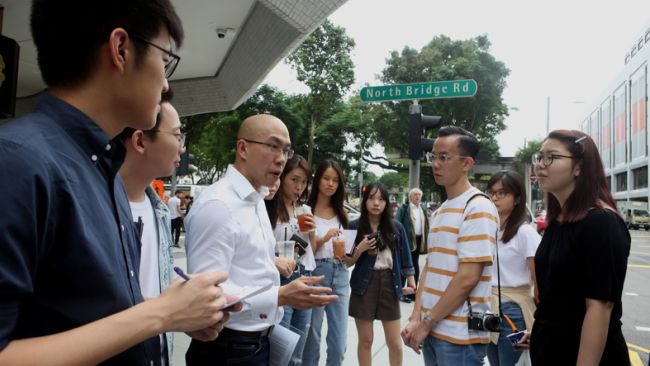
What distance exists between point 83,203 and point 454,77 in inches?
1118

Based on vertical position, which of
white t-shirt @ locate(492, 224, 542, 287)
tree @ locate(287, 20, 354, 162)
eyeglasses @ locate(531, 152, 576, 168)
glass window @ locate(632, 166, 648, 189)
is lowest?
white t-shirt @ locate(492, 224, 542, 287)

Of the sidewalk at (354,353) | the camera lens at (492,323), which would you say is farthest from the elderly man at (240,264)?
the sidewalk at (354,353)

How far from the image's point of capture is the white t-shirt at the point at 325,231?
4332mm

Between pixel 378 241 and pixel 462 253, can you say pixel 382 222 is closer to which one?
pixel 378 241

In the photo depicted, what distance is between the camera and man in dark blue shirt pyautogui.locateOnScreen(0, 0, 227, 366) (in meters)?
0.86

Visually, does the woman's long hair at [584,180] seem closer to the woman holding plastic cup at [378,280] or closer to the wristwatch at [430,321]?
the wristwatch at [430,321]

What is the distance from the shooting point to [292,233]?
393 centimetres

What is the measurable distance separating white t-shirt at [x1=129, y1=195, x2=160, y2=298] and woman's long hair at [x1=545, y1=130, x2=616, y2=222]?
2.07m

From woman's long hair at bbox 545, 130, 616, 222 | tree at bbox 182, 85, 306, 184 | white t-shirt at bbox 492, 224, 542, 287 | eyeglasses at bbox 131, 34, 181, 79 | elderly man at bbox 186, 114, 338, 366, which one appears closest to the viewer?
eyeglasses at bbox 131, 34, 181, 79

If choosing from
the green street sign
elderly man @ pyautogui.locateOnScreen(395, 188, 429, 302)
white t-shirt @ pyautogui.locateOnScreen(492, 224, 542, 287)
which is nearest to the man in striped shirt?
white t-shirt @ pyautogui.locateOnScreen(492, 224, 542, 287)

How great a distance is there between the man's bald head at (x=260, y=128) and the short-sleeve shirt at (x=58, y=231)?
4.68 feet

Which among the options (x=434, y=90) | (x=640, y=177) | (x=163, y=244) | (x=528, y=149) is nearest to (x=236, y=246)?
(x=163, y=244)

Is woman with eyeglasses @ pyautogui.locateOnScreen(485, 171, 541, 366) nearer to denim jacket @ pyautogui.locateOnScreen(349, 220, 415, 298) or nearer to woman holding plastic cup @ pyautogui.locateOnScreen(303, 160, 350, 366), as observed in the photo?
denim jacket @ pyautogui.locateOnScreen(349, 220, 415, 298)

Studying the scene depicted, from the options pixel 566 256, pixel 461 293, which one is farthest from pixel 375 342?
pixel 566 256
